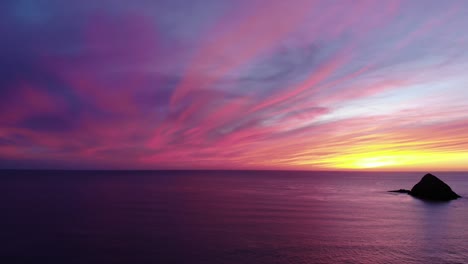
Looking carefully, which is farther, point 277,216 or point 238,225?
point 277,216

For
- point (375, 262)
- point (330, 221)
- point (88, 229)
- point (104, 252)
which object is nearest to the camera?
point (375, 262)

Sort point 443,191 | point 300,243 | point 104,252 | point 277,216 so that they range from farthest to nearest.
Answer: point 443,191 < point 277,216 < point 300,243 < point 104,252

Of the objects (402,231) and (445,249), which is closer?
(445,249)

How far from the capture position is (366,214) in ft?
183

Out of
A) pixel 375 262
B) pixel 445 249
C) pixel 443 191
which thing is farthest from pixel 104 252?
pixel 443 191

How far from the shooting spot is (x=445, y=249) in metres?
32.2

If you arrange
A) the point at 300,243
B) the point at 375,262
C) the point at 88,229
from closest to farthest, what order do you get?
the point at 375,262, the point at 300,243, the point at 88,229

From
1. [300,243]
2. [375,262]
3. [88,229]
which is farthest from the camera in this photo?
[88,229]

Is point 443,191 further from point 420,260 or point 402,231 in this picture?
point 420,260

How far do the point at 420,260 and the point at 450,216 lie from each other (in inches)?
1263

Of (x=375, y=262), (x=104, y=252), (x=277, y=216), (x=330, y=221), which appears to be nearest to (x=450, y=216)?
(x=330, y=221)

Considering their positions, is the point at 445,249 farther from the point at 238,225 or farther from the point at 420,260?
the point at 238,225

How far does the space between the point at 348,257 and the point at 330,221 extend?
64.9 ft

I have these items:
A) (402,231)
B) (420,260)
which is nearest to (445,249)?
(420,260)
